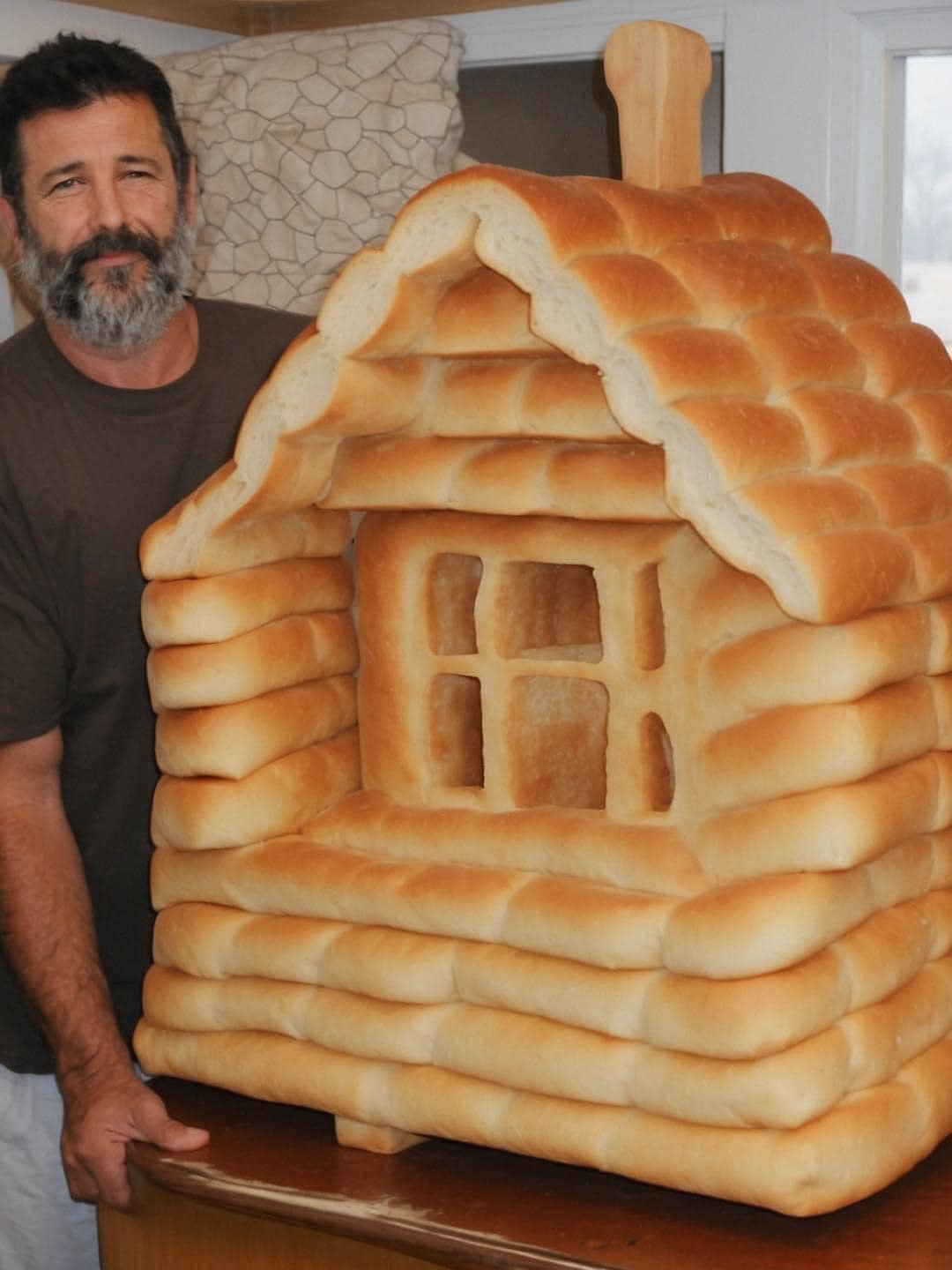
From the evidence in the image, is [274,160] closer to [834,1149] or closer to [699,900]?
[699,900]

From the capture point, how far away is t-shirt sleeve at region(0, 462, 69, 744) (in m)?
1.65

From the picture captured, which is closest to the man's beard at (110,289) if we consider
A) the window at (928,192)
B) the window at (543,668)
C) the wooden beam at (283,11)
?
the window at (543,668)

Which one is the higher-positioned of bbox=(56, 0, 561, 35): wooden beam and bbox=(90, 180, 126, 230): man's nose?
bbox=(56, 0, 561, 35): wooden beam

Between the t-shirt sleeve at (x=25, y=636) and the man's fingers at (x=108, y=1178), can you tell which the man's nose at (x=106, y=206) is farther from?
the man's fingers at (x=108, y=1178)

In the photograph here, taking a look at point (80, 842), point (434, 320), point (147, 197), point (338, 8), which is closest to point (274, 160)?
point (338, 8)

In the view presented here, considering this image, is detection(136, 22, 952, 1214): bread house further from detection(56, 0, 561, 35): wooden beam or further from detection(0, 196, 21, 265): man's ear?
detection(56, 0, 561, 35): wooden beam

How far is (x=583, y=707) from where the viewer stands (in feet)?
4.67

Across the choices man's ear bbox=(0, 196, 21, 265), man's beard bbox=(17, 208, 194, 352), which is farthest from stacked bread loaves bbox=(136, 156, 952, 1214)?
man's ear bbox=(0, 196, 21, 265)

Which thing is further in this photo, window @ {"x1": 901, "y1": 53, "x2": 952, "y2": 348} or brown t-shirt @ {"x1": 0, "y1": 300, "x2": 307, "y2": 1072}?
window @ {"x1": 901, "y1": 53, "x2": 952, "y2": 348}

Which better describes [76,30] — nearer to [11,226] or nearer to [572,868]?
[11,226]

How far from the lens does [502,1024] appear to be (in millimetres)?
1262

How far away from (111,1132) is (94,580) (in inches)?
22.8

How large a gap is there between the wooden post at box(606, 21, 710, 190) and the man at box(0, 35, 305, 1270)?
644 millimetres

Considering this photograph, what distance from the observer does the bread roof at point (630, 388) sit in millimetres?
1154
